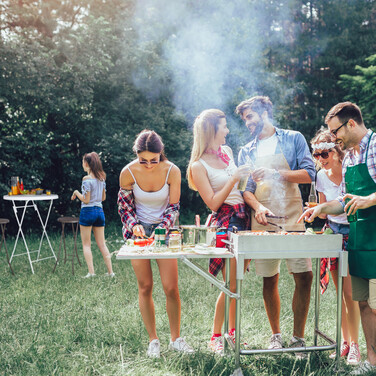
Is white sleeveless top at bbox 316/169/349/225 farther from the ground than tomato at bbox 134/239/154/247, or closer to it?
farther from the ground

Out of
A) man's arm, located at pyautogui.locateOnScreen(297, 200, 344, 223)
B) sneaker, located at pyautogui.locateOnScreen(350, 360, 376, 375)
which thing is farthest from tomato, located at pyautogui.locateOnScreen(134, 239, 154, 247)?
sneaker, located at pyautogui.locateOnScreen(350, 360, 376, 375)

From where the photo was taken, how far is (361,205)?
2.59 metres

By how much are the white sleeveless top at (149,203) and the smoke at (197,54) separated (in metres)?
8.64

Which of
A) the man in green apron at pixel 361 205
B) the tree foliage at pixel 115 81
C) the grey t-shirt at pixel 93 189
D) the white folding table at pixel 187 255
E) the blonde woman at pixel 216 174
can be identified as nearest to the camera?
the white folding table at pixel 187 255

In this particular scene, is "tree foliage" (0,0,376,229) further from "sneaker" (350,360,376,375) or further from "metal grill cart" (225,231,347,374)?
"sneaker" (350,360,376,375)

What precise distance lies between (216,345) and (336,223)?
1.29 m

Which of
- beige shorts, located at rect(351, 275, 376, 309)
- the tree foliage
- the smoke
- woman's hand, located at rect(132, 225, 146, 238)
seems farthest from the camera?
the smoke

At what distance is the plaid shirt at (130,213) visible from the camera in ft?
10.2

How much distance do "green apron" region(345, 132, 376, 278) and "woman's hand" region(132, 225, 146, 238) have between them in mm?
A: 1409

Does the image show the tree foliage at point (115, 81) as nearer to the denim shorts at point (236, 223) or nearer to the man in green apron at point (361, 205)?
the denim shorts at point (236, 223)

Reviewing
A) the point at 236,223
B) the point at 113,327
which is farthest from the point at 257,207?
the point at 113,327

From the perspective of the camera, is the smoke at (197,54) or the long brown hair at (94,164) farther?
the smoke at (197,54)

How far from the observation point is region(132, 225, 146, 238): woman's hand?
9.73ft

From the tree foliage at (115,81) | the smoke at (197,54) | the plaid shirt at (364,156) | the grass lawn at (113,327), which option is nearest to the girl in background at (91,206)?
the grass lawn at (113,327)
